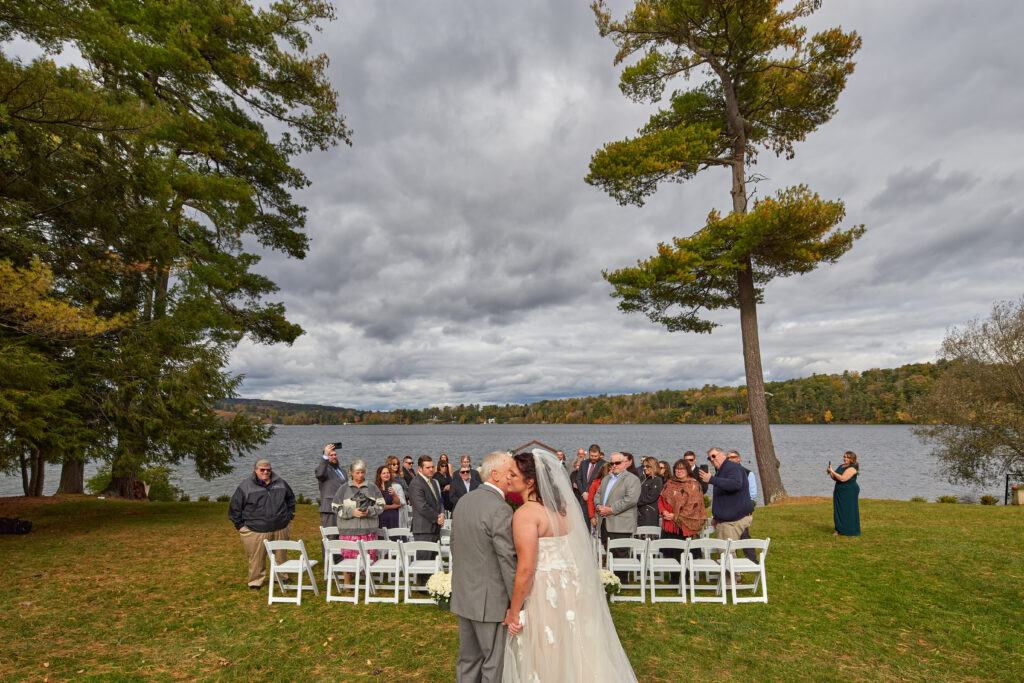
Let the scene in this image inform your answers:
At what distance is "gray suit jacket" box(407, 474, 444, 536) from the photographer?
297 inches

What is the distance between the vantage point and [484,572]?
3408 millimetres

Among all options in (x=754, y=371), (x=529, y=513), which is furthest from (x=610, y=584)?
(x=754, y=371)

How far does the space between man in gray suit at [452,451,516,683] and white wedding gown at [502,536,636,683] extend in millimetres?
190

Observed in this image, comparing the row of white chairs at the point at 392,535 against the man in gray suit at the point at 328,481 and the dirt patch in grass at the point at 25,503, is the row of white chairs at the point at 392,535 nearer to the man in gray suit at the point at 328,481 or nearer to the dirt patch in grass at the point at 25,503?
the man in gray suit at the point at 328,481

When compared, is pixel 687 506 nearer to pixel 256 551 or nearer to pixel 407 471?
pixel 256 551

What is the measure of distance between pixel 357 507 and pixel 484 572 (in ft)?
13.3

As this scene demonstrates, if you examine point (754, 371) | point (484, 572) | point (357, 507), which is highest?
point (754, 371)

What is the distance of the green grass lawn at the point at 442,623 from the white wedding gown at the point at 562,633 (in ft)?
4.18

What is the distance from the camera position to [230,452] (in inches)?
500

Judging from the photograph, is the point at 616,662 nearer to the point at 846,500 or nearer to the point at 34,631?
the point at 34,631

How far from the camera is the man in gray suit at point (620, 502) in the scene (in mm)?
7441

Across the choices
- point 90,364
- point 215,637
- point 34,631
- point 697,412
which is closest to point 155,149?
point 90,364

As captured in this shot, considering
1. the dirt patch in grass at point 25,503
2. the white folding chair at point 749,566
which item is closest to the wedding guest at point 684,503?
the white folding chair at point 749,566

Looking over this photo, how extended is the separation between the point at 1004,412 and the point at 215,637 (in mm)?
25443
